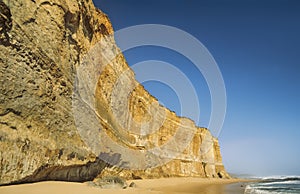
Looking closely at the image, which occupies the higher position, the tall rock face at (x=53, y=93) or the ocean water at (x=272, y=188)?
the tall rock face at (x=53, y=93)

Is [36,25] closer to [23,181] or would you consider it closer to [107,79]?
[23,181]

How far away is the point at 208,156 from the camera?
49.0 m

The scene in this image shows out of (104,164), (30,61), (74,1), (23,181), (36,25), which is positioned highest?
(74,1)

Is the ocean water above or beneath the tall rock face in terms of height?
beneath

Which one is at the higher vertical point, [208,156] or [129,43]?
[129,43]

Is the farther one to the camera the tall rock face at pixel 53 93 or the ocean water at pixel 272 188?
the ocean water at pixel 272 188

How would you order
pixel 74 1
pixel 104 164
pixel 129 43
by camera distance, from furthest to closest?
1. pixel 129 43
2. pixel 104 164
3. pixel 74 1

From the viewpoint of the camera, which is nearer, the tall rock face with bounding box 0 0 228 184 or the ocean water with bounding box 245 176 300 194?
the tall rock face with bounding box 0 0 228 184

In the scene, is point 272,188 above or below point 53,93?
below

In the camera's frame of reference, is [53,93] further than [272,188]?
No

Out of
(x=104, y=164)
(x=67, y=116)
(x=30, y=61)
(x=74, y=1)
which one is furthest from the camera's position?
(x=104, y=164)

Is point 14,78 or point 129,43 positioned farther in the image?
point 129,43

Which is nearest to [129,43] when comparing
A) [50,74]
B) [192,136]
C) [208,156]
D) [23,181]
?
[50,74]

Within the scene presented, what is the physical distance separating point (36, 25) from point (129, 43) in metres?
14.7
